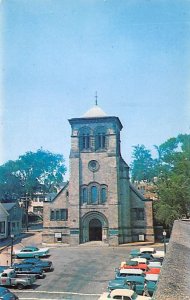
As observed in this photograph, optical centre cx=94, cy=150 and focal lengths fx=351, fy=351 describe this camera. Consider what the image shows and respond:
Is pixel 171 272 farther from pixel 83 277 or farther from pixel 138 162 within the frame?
pixel 138 162

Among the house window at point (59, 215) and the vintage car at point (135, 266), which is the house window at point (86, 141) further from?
the vintage car at point (135, 266)

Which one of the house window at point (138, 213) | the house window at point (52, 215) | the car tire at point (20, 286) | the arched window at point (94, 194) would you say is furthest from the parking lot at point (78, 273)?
the arched window at point (94, 194)

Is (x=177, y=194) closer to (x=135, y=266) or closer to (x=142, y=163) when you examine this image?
(x=135, y=266)

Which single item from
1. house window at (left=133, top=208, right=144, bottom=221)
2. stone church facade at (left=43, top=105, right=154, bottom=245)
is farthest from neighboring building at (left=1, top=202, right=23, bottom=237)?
house window at (left=133, top=208, right=144, bottom=221)

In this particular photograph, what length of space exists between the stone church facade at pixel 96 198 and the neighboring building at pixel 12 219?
1035cm

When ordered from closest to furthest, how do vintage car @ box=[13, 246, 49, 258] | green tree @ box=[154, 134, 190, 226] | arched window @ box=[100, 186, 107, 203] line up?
1. vintage car @ box=[13, 246, 49, 258]
2. green tree @ box=[154, 134, 190, 226]
3. arched window @ box=[100, 186, 107, 203]

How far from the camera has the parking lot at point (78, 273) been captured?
78.8ft

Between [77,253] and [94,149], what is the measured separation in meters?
16.2

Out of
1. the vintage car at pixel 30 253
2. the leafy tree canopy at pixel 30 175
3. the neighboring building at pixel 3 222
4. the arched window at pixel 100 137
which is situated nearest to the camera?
the vintage car at pixel 30 253

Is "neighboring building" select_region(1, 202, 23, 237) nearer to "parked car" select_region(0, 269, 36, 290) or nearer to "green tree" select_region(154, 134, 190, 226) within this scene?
"green tree" select_region(154, 134, 190, 226)

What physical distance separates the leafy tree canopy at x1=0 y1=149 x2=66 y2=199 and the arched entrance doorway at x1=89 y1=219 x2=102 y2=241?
38.0 m

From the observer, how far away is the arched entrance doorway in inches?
2004

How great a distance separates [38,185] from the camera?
9019cm

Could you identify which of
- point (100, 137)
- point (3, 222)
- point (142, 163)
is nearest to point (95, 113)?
point (100, 137)
